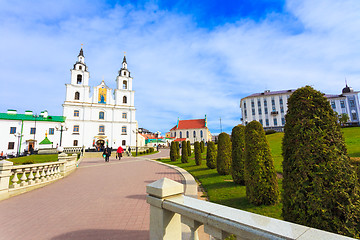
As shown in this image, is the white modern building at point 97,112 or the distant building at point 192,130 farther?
the distant building at point 192,130

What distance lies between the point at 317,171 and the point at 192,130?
6559cm

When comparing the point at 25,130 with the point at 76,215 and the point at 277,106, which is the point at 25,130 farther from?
the point at 277,106

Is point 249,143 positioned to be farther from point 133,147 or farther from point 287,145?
point 133,147

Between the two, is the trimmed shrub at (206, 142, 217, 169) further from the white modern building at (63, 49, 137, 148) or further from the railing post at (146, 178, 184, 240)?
the white modern building at (63, 49, 137, 148)

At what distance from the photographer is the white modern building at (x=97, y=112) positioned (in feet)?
A: 125

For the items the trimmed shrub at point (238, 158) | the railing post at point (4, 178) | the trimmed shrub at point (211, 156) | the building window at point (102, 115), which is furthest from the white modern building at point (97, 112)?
the trimmed shrub at point (238, 158)

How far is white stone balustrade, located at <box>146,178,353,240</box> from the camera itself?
1.35m

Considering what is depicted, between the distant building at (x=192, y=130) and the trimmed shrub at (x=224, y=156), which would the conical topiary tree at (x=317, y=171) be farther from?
the distant building at (x=192, y=130)

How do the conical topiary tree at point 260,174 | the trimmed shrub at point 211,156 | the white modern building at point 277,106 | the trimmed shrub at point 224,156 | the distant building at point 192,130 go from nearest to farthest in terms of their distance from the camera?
the conical topiary tree at point 260,174
the trimmed shrub at point 224,156
the trimmed shrub at point 211,156
the white modern building at point 277,106
the distant building at point 192,130

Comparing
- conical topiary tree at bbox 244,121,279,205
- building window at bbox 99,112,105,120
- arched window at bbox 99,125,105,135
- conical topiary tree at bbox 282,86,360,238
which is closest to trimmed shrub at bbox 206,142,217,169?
conical topiary tree at bbox 244,121,279,205

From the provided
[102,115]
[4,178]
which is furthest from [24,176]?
[102,115]

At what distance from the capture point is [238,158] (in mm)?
7348

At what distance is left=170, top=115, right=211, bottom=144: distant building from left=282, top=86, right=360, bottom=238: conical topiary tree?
2465 inches

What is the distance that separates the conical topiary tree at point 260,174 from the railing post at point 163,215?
337 centimetres
